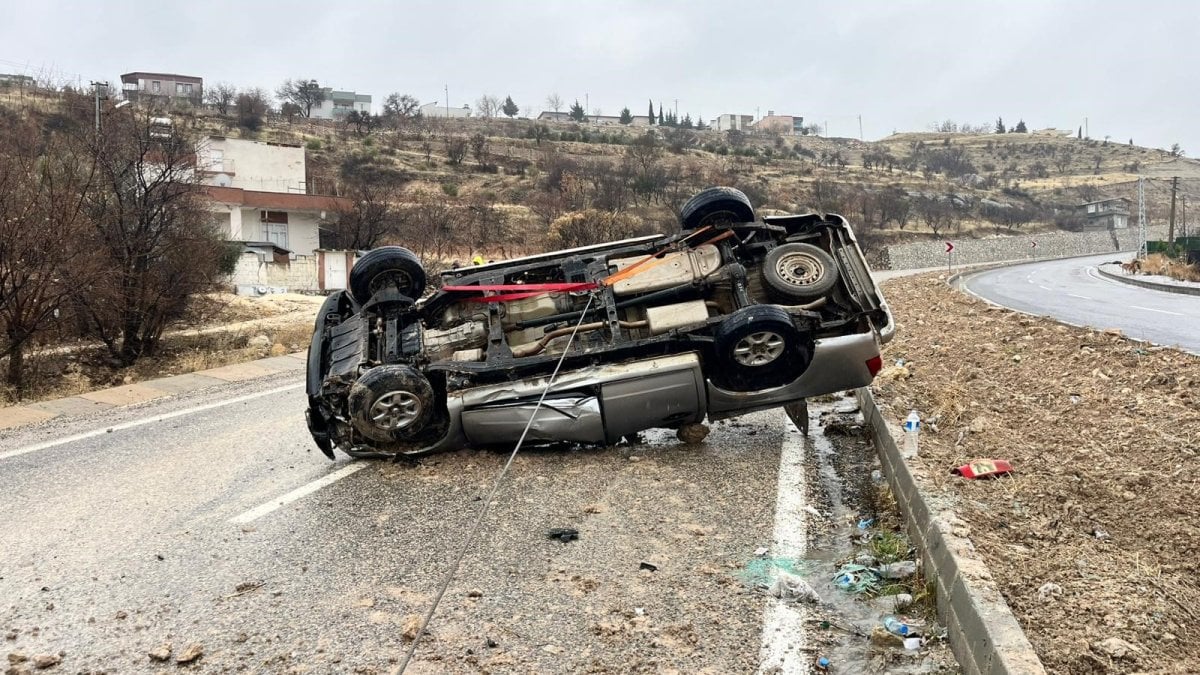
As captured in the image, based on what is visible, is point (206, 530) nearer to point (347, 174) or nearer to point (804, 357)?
point (804, 357)

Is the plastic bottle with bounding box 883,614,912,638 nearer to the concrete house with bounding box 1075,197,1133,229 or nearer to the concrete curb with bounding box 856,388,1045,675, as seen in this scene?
the concrete curb with bounding box 856,388,1045,675

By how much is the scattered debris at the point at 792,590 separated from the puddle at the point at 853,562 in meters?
0.06

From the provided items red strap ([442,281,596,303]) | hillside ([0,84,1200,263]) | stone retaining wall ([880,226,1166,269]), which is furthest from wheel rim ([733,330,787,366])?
stone retaining wall ([880,226,1166,269])

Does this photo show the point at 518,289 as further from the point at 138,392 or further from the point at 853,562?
the point at 138,392

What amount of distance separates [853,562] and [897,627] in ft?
2.48

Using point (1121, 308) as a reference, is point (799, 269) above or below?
above

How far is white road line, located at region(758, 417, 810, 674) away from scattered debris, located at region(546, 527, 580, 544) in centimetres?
107

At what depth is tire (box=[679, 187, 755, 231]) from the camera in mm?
7281

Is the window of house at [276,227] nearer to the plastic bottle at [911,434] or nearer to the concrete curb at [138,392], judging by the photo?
the concrete curb at [138,392]

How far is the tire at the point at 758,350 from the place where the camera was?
572 centimetres

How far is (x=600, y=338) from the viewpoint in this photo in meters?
6.32

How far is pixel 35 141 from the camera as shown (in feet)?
44.2


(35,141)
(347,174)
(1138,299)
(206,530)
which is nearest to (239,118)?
(347,174)

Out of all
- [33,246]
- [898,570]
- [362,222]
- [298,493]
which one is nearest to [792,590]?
[898,570]
